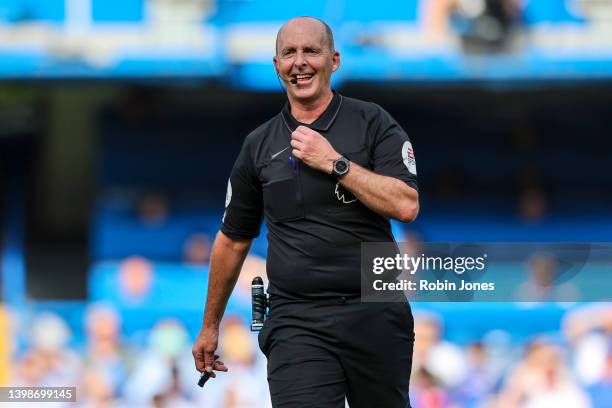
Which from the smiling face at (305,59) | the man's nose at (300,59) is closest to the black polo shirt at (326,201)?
the smiling face at (305,59)

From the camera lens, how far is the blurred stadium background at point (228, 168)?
949 cm

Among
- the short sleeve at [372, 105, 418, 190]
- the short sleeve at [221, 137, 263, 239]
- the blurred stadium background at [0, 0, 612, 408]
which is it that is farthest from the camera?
the blurred stadium background at [0, 0, 612, 408]

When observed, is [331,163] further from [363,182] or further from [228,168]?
[228,168]

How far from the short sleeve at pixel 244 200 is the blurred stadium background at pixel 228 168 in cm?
365

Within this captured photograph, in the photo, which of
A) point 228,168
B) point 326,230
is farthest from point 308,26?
point 228,168

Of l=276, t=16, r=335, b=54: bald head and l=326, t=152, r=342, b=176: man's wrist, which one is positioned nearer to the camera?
l=326, t=152, r=342, b=176: man's wrist

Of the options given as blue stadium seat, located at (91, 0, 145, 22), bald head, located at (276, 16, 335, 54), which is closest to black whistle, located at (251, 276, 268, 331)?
bald head, located at (276, 16, 335, 54)

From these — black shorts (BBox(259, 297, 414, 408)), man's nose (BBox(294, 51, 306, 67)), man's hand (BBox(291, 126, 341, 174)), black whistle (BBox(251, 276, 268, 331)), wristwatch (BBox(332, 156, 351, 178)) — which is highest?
man's nose (BBox(294, 51, 306, 67))

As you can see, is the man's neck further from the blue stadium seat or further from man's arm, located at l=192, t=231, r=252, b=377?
the blue stadium seat

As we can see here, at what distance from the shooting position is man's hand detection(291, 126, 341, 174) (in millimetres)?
4469

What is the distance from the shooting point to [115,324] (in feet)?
34.2

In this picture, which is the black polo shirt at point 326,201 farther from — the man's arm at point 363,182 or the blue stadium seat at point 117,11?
the blue stadium seat at point 117,11

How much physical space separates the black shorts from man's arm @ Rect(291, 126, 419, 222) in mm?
391

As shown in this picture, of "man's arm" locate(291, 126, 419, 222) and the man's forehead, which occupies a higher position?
the man's forehead
